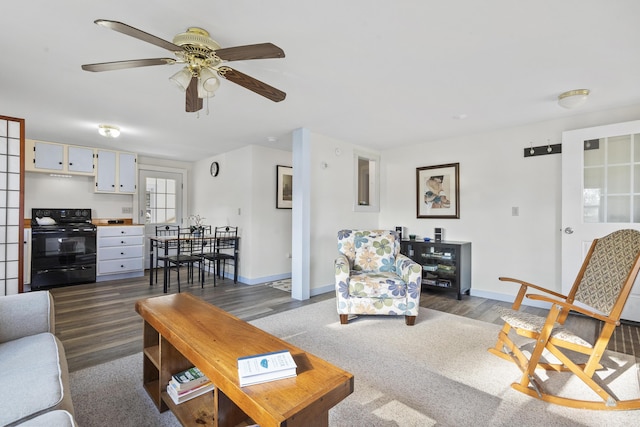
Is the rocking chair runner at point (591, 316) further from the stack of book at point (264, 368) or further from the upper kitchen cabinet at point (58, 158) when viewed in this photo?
the upper kitchen cabinet at point (58, 158)

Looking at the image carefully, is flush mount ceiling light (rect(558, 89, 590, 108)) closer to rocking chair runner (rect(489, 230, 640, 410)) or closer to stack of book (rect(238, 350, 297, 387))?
rocking chair runner (rect(489, 230, 640, 410))

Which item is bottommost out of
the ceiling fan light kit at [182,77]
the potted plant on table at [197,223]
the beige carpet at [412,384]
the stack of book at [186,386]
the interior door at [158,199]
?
the beige carpet at [412,384]

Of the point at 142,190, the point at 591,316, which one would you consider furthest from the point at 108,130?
the point at 591,316

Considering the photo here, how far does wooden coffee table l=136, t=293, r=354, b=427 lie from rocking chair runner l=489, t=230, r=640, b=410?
4.74ft

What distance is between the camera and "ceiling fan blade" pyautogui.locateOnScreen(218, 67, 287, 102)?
6.48 ft

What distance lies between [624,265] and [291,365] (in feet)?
7.38

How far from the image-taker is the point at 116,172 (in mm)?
5414

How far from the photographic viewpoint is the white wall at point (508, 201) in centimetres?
363

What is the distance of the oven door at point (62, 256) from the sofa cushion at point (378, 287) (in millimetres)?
4309

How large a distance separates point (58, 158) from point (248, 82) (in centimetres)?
452

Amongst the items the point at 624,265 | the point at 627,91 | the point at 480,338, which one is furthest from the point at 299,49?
the point at 627,91

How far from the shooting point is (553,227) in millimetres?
3637

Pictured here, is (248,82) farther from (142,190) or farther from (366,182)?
(142,190)

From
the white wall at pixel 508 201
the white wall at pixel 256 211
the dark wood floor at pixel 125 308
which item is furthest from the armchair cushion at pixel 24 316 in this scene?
the white wall at pixel 508 201
